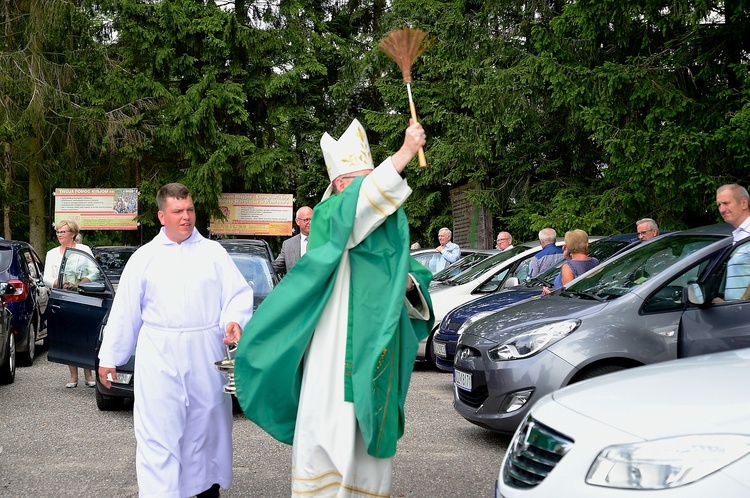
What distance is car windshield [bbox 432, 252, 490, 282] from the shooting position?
13.1 metres

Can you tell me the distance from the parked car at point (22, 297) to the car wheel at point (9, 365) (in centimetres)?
93

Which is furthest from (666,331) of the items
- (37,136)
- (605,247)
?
(37,136)

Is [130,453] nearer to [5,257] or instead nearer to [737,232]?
[737,232]

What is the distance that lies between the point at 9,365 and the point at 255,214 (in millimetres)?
17078

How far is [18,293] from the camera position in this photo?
12.1 meters

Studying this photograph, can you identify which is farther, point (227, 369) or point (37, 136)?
point (37, 136)

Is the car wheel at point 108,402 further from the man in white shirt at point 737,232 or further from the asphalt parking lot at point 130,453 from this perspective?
the man in white shirt at point 737,232

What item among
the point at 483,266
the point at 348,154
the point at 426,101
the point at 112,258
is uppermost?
the point at 426,101

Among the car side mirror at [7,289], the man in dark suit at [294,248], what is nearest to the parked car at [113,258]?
the car side mirror at [7,289]

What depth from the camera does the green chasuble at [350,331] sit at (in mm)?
3877

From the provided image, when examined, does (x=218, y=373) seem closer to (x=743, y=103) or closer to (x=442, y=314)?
(x=442, y=314)

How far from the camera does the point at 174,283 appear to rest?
4.87 m

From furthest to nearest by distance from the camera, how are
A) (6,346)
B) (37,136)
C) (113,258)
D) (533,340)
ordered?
(37,136)
(113,258)
(6,346)
(533,340)

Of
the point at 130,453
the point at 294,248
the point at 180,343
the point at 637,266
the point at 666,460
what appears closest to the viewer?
the point at 666,460
